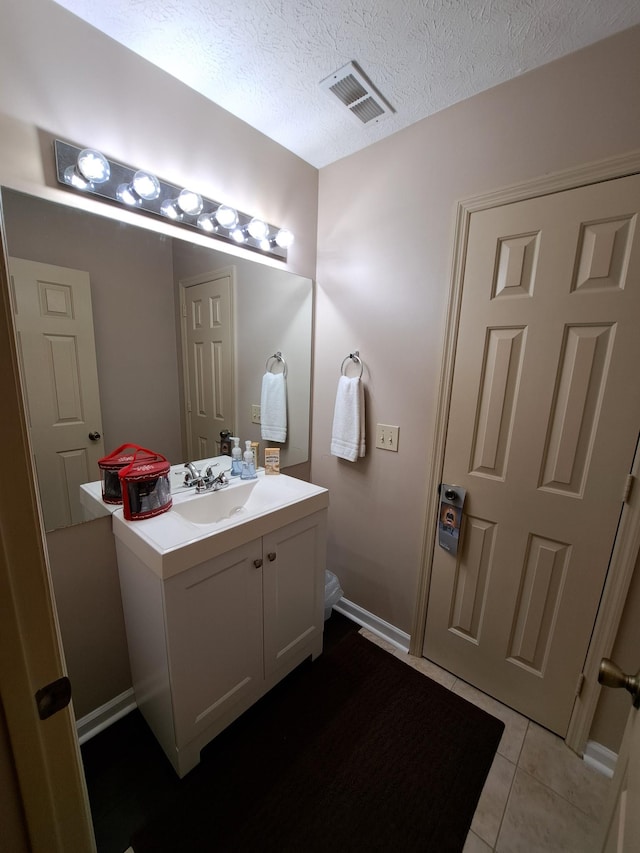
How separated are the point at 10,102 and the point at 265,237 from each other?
89 centimetres

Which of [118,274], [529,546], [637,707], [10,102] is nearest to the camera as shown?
[637,707]

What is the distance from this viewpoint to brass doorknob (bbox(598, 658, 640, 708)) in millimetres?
608

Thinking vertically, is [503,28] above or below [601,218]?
above

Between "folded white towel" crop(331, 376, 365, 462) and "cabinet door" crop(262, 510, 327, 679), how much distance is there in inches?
15.0

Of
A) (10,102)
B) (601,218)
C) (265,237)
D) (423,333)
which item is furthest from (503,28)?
(10,102)

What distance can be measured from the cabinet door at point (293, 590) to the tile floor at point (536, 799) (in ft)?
2.66

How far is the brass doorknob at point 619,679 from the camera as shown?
1.99ft

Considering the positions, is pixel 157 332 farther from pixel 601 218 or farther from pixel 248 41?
pixel 601 218

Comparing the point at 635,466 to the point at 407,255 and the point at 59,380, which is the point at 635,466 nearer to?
the point at 407,255

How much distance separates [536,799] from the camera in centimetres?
117

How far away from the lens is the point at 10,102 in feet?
3.10

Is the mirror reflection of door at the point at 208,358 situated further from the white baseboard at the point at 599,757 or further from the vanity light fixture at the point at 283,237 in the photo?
the white baseboard at the point at 599,757

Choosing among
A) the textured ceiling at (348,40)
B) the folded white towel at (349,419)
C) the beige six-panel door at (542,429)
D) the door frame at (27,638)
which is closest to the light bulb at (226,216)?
the textured ceiling at (348,40)

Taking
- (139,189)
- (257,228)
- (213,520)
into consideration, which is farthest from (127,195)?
(213,520)
